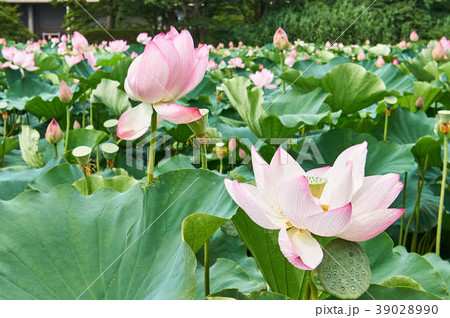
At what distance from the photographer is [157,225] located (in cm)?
62

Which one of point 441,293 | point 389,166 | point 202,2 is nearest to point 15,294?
point 441,293

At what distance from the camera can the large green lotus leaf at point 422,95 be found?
5.46ft

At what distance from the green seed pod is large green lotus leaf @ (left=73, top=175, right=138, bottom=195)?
0.46 metres

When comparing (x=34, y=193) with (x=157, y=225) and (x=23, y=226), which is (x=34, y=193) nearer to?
(x=23, y=226)

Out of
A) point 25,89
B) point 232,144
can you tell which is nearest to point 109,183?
point 232,144

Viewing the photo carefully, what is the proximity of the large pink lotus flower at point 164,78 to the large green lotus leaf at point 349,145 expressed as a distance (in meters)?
0.71

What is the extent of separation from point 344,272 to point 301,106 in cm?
111

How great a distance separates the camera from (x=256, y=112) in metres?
1.26

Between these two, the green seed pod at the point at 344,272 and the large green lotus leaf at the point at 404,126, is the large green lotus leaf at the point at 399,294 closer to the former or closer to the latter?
the green seed pod at the point at 344,272

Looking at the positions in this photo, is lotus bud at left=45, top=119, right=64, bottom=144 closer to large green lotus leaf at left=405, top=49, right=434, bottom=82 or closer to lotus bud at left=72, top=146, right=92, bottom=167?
lotus bud at left=72, top=146, right=92, bottom=167

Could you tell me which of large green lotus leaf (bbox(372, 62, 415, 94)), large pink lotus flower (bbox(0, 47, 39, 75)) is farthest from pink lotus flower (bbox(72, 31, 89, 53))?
large green lotus leaf (bbox(372, 62, 415, 94))

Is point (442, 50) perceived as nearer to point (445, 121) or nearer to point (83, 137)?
point (445, 121)

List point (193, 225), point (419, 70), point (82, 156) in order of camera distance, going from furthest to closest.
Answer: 1. point (419, 70)
2. point (82, 156)
3. point (193, 225)
